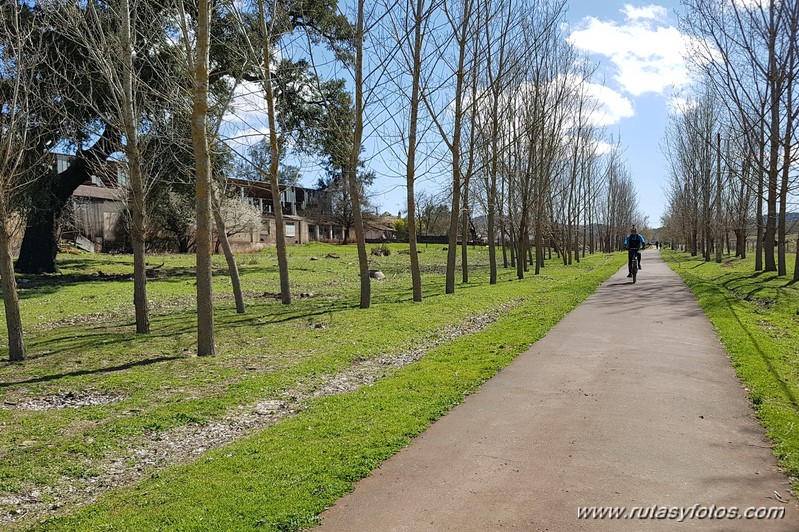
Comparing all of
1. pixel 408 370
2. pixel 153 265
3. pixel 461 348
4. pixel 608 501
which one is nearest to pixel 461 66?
pixel 461 348

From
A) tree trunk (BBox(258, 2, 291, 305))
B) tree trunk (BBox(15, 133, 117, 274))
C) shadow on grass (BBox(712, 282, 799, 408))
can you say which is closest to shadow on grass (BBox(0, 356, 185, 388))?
tree trunk (BBox(258, 2, 291, 305))

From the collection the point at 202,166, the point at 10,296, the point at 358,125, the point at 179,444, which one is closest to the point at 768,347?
the point at 179,444

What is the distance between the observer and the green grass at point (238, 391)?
3985mm

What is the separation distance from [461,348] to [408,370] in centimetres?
160

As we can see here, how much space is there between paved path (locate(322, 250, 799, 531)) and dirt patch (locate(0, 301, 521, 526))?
79.0 inches

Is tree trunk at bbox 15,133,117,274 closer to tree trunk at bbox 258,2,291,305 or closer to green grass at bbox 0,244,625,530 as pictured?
green grass at bbox 0,244,625,530

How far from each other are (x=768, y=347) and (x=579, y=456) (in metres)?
5.60

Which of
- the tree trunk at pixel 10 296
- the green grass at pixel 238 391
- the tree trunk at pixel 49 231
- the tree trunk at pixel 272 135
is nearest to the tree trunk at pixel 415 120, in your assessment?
the green grass at pixel 238 391

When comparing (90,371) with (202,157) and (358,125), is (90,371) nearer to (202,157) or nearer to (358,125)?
(202,157)

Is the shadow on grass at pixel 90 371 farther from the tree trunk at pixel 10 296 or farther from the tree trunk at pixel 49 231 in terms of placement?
the tree trunk at pixel 49 231

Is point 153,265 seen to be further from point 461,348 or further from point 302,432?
point 302,432

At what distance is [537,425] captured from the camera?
517 centimetres

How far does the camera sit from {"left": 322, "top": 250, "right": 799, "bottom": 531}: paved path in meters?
3.56

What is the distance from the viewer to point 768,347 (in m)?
8.29
